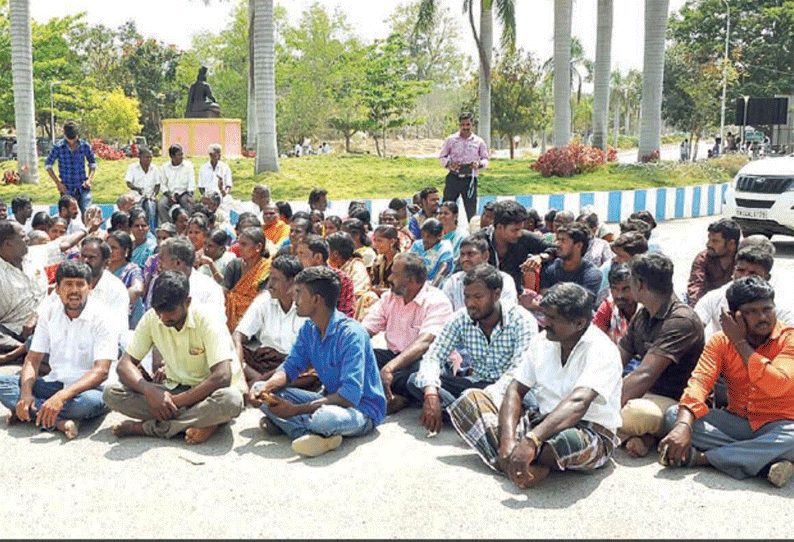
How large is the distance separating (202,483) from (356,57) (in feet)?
155

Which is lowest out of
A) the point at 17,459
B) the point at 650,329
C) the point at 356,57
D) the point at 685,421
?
the point at 17,459

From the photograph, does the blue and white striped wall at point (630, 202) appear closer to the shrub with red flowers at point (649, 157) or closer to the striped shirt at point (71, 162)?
the striped shirt at point (71, 162)

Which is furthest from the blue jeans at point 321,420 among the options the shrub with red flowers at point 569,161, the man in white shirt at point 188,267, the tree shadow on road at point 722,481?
the shrub with red flowers at point 569,161

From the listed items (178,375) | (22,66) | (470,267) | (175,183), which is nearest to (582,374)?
(470,267)

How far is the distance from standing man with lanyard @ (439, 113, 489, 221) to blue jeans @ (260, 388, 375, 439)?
7.56 metres

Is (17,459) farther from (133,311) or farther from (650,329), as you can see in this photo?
(650,329)

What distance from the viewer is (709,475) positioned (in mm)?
4656

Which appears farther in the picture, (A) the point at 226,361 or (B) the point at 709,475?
(A) the point at 226,361

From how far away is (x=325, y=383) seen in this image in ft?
17.5

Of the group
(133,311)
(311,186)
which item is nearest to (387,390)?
(133,311)

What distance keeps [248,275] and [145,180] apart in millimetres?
5737

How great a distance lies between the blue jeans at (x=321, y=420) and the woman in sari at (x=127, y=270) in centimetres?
260

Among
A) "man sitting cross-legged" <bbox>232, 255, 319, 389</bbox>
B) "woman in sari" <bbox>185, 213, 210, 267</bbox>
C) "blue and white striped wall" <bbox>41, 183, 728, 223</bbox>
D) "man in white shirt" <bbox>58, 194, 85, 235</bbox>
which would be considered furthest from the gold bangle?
"blue and white striped wall" <bbox>41, 183, 728, 223</bbox>

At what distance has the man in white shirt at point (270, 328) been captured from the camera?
6.24 metres
